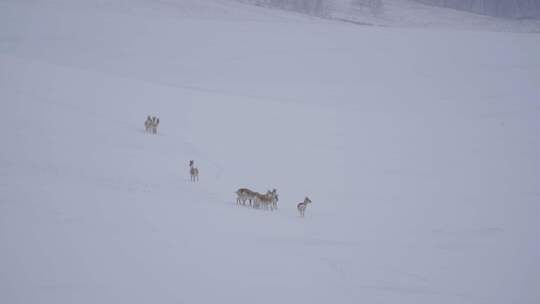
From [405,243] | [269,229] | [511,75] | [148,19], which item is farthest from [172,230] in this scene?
[148,19]

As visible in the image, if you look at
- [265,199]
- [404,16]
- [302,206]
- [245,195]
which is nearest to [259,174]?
[265,199]

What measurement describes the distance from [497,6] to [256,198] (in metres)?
118

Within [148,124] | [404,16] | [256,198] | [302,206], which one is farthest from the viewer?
[404,16]

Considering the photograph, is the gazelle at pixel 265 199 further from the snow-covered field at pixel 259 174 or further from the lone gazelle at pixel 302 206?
the lone gazelle at pixel 302 206

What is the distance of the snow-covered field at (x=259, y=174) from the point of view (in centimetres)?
805

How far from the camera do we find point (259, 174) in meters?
17.7

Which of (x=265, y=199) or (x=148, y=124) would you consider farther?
(x=148, y=124)

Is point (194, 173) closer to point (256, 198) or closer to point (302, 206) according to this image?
point (256, 198)

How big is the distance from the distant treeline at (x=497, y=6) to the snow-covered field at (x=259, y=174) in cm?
7290

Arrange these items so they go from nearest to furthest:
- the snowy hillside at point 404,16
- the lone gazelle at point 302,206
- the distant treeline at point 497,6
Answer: the lone gazelle at point 302,206 → the snowy hillside at point 404,16 → the distant treeline at point 497,6

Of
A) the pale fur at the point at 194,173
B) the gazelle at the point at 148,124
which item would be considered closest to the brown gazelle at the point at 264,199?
the pale fur at the point at 194,173

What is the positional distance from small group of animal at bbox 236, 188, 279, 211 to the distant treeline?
109m

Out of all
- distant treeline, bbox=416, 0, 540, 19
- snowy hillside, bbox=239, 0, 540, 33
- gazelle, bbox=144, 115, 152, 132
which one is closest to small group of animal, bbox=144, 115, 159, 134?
gazelle, bbox=144, 115, 152, 132

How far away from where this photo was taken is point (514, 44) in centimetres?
5097
